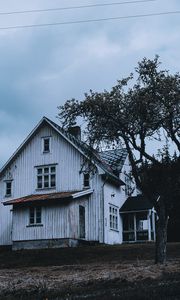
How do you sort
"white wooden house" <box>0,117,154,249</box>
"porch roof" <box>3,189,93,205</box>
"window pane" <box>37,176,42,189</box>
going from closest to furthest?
"porch roof" <box>3,189,93,205</box>
"white wooden house" <box>0,117,154,249</box>
"window pane" <box>37,176,42,189</box>

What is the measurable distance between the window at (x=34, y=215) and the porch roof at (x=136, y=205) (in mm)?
8140

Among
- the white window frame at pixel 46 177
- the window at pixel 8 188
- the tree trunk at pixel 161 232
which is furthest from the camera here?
the window at pixel 8 188

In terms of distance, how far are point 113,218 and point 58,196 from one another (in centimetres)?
667

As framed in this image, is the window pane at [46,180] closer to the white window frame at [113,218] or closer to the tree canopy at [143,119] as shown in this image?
the white window frame at [113,218]

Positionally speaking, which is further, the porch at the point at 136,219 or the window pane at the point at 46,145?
the porch at the point at 136,219

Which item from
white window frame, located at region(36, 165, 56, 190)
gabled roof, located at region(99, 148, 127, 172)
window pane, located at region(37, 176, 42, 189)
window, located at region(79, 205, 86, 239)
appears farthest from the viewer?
gabled roof, located at region(99, 148, 127, 172)

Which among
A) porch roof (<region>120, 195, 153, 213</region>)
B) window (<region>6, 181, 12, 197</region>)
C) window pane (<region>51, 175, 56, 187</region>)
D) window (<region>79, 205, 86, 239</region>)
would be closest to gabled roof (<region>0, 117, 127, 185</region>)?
window (<region>6, 181, 12, 197</region>)

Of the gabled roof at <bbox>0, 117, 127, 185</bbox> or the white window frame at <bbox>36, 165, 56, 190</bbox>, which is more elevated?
the gabled roof at <bbox>0, 117, 127, 185</bbox>

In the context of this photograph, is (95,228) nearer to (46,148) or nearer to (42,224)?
(42,224)

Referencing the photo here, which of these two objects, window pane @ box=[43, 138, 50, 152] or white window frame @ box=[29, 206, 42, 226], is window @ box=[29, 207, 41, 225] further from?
window pane @ box=[43, 138, 50, 152]

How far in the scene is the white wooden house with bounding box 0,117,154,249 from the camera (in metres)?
40.1

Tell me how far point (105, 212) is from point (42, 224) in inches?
207

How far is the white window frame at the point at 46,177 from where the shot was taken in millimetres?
44094

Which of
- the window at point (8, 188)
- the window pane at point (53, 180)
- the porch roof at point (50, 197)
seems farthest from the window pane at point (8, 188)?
the window pane at point (53, 180)
